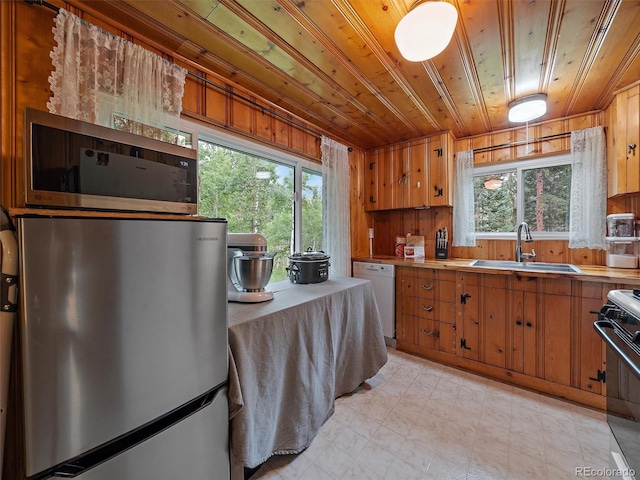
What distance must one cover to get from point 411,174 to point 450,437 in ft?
8.14

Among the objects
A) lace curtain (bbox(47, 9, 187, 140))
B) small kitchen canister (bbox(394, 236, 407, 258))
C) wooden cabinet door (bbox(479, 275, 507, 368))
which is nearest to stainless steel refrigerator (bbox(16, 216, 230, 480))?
lace curtain (bbox(47, 9, 187, 140))

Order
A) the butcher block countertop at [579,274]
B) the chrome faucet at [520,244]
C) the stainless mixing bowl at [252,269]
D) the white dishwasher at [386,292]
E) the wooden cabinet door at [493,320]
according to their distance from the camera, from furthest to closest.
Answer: the white dishwasher at [386,292] < the chrome faucet at [520,244] < the wooden cabinet door at [493,320] < the butcher block countertop at [579,274] < the stainless mixing bowl at [252,269]

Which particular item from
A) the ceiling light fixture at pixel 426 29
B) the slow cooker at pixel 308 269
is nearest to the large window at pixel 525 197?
the slow cooker at pixel 308 269

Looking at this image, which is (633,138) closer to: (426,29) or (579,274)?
(579,274)

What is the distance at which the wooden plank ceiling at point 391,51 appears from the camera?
1321 millimetres

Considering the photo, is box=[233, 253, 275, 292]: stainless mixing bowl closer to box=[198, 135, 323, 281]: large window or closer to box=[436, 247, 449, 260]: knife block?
box=[198, 135, 323, 281]: large window

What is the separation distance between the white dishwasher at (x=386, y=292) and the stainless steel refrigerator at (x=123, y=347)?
6.83 ft

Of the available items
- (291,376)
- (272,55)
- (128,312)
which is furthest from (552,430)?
(272,55)

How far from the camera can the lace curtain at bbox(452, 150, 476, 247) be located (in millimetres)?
2896

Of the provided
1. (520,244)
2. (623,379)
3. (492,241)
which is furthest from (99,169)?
(492,241)

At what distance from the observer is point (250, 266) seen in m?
1.54

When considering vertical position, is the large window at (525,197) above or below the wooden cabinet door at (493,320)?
above

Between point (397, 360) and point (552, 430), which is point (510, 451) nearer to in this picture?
point (552, 430)

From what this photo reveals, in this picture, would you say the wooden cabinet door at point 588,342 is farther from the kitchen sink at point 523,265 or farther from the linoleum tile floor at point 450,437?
the kitchen sink at point 523,265
